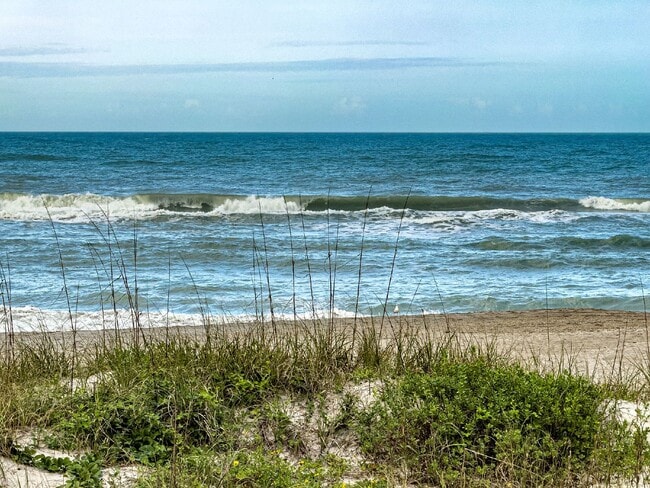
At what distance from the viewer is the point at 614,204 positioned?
93.2 feet

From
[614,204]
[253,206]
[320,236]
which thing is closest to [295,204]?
[253,206]

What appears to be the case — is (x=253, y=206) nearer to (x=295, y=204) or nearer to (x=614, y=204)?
(x=295, y=204)

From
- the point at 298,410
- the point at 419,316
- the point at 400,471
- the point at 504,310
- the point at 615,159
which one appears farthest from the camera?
the point at 615,159

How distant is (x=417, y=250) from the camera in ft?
52.9

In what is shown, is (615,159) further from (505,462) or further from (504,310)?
(505,462)

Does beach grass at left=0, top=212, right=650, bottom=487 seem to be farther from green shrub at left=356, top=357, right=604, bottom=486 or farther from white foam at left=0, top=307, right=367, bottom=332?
white foam at left=0, top=307, right=367, bottom=332

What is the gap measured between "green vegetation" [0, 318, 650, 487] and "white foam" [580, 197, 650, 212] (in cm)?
2417

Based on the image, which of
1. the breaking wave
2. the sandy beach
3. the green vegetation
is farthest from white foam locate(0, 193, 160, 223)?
the green vegetation

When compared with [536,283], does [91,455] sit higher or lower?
higher

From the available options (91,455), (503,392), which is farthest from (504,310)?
(91,455)

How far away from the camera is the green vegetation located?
4.14m

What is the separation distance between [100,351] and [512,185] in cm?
2955

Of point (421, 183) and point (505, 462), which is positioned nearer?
point (505, 462)

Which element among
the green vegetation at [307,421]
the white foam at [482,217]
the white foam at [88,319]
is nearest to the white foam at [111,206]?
the white foam at [482,217]
